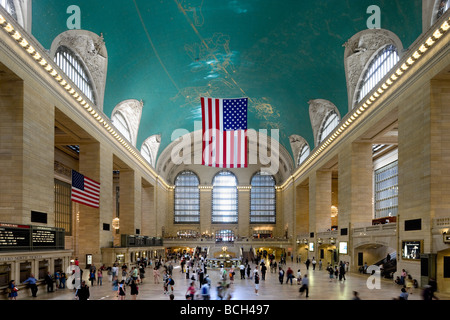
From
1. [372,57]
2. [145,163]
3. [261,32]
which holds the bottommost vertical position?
[145,163]

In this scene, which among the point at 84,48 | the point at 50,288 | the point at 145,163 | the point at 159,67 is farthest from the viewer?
the point at 145,163

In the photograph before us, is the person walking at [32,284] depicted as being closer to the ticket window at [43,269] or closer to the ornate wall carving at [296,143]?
the ticket window at [43,269]

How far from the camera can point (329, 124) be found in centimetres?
3428

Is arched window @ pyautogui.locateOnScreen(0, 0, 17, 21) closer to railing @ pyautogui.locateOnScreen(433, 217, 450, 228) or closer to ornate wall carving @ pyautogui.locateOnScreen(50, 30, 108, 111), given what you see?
ornate wall carving @ pyautogui.locateOnScreen(50, 30, 108, 111)

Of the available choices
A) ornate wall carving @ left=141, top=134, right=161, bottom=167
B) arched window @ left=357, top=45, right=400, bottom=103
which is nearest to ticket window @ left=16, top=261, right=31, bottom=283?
arched window @ left=357, top=45, right=400, bottom=103

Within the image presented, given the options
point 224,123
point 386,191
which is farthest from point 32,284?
point 386,191

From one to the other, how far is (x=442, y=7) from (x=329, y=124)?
57.3 feet

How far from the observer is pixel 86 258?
86.5 feet

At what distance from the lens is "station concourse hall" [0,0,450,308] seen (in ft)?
56.6

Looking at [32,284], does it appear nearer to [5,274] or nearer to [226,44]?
[5,274]

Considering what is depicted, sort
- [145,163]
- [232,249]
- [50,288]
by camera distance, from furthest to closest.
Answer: [232,249] < [145,163] < [50,288]

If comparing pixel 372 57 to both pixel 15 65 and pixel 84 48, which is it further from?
pixel 15 65
